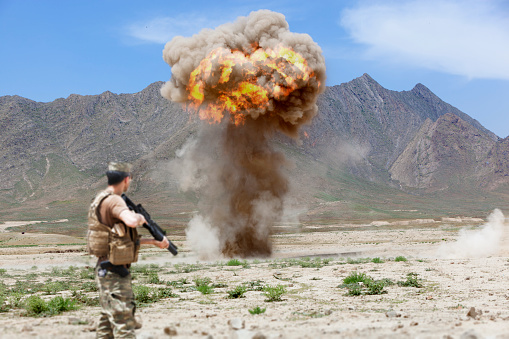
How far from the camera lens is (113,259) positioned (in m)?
6.79

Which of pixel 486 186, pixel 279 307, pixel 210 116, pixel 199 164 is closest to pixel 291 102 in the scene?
pixel 210 116

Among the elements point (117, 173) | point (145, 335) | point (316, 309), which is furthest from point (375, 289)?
point (117, 173)

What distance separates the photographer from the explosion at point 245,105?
99.1 feet

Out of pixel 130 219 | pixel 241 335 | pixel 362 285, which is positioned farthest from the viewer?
pixel 362 285

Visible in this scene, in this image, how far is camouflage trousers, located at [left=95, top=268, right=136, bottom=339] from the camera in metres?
6.75

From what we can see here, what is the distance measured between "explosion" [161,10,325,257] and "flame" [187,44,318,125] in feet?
0.22

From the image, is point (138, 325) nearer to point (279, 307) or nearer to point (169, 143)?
point (279, 307)

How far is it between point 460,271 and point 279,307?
40.6 feet

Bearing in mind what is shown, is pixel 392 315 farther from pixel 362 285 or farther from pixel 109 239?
pixel 109 239

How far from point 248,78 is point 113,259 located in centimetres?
2428

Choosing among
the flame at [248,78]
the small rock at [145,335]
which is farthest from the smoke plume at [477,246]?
the small rock at [145,335]

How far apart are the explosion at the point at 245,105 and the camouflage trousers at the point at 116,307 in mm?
23967

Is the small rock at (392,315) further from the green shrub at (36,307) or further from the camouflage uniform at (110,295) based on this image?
the green shrub at (36,307)

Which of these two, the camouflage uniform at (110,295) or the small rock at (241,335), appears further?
the small rock at (241,335)
